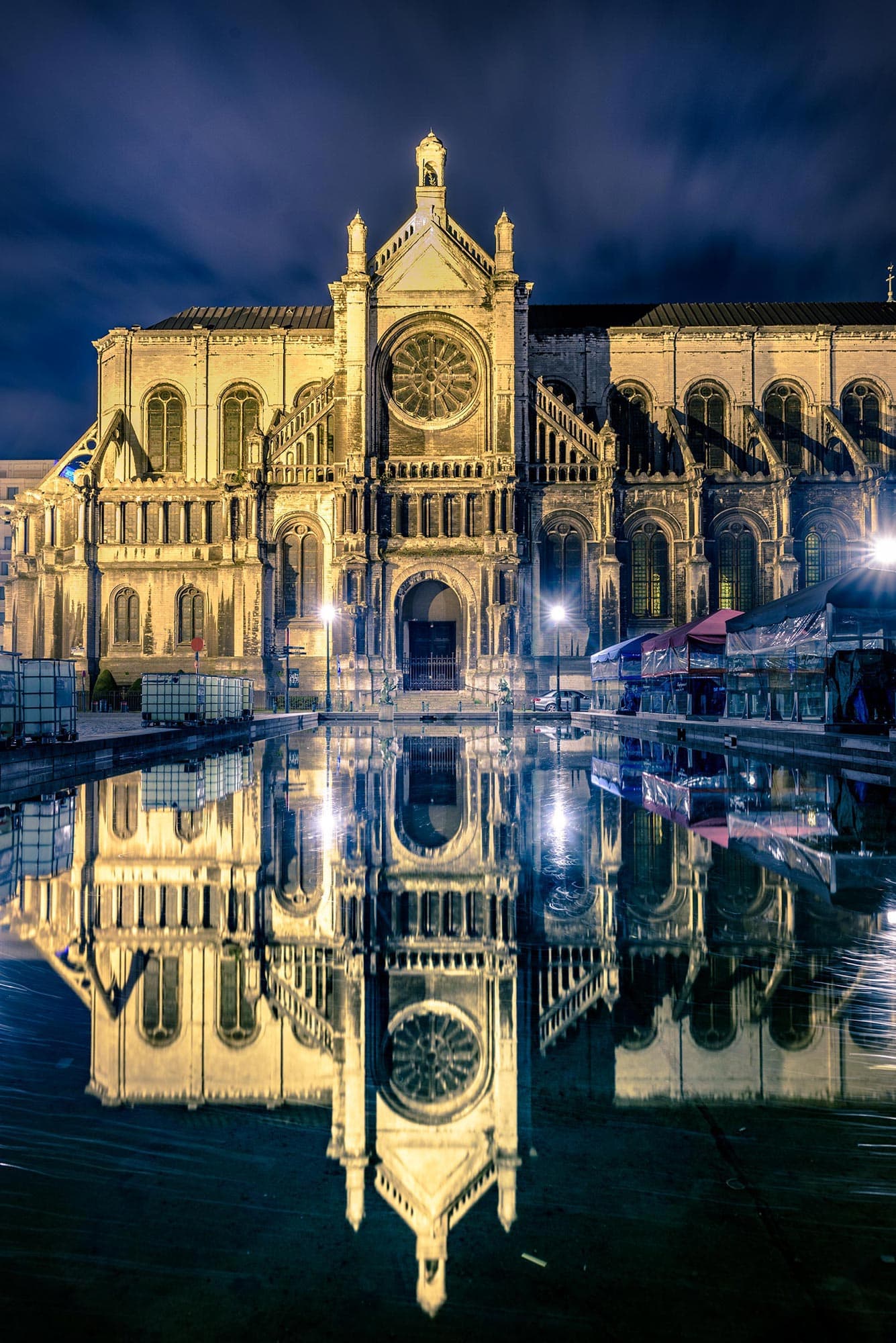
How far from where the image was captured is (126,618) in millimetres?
43969

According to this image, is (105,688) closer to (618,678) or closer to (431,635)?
(431,635)

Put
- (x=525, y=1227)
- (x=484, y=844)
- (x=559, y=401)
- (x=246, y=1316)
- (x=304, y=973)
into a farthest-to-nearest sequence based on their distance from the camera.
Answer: (x=559, y=401)
(x=484, y=844)
(x=304, y=973)
(x=525, y=1227)
(x=246, y=1316)

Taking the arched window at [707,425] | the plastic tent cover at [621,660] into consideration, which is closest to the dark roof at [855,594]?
the plastic tent cover at [621,660]

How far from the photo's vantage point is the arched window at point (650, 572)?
4247cm

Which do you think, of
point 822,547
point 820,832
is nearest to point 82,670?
point 822,547

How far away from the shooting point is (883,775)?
1283cm

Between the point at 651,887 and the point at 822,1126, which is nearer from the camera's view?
the point at 822,1126

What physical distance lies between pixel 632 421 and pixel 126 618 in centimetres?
3029

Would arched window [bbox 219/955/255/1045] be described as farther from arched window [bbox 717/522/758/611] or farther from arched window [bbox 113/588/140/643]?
arched window [bbox 113/588/140/643]

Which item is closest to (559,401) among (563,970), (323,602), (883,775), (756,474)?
(756,474)

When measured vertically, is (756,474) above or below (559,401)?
below

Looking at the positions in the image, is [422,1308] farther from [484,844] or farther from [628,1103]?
[484,844]

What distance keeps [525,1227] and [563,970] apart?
190 centimetres

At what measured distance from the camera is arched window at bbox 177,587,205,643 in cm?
4353
